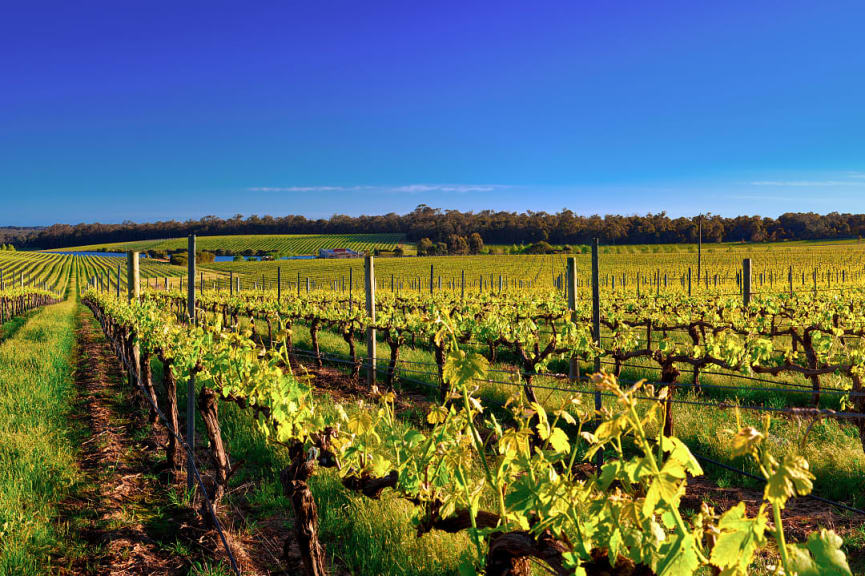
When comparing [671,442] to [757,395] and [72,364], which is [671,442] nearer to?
[757,395]

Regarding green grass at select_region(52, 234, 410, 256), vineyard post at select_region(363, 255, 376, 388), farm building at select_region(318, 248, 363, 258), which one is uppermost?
green grass at select_region(52, 234, 410, 256)

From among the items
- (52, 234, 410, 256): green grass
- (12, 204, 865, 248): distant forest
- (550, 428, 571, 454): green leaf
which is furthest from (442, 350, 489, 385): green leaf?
(52, 234, 410, 256): green grass

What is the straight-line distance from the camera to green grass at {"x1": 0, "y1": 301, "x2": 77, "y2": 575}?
3.84 m

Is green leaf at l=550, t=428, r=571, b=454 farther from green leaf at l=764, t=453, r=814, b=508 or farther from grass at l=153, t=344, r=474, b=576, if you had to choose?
grass at l=153, t=344, r=474, b=576

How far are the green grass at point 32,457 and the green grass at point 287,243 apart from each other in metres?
78.8

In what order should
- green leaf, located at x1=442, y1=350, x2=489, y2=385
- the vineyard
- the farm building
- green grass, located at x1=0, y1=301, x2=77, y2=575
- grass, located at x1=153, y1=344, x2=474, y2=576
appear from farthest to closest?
the farm building
green grass, located at x1=0, y1=301, x2=77, y2=575
grass, located at x1=153, y1=344, x2=474, y2=576
green leaf, located at x1=442, y1=350, x2=489, y2=385
the vineyard

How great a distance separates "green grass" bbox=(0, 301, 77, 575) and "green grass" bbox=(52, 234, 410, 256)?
259ft

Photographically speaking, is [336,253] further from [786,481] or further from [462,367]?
[786,481]

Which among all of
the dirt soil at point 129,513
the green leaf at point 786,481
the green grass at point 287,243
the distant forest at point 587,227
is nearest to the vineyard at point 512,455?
the green leaf at point 786,481

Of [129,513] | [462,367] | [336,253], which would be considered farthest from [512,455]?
[336,253]

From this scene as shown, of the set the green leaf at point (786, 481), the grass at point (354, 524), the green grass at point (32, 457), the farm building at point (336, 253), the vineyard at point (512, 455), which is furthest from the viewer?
the farm building at point (336, 253)

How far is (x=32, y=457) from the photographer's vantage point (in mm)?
5375

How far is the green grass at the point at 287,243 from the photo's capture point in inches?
3688

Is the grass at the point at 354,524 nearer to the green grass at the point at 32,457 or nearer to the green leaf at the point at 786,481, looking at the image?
the green grass at the point at 32,457
